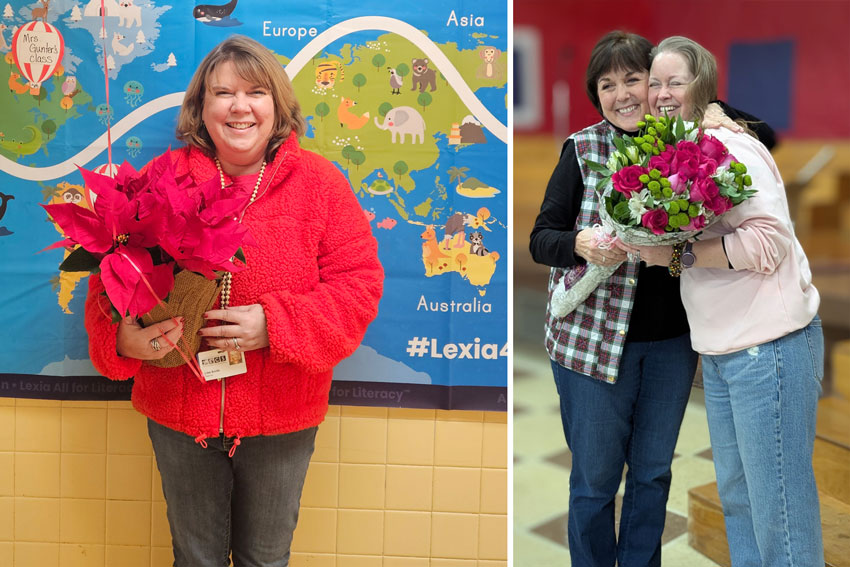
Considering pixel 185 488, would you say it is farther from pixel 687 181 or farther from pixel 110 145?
pixel 687 181

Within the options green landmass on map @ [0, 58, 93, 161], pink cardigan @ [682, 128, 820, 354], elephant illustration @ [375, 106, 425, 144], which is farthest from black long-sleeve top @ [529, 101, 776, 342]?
green landmass on map @ [0, 58, 93, 161]

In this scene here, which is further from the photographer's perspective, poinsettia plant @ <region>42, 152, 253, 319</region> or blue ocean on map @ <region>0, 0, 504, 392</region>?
blue ocean on map @ <region>0, 0, 504, 392</region>

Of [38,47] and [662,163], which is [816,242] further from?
[38,47]

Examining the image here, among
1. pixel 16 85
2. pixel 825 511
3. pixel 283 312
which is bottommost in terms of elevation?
pixel 825 511

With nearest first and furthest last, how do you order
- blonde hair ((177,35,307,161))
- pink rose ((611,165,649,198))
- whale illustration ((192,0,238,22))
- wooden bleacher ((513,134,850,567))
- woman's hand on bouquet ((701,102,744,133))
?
1. wooden bleacher ((513,134,850,567))
2. pink rose ((611,165,649,198))
3. woman's hand on bouquet ((701,102,744,133))
4. blonde hair ((177,35,307,161))
5. whale illustration ((192,0,238,22))

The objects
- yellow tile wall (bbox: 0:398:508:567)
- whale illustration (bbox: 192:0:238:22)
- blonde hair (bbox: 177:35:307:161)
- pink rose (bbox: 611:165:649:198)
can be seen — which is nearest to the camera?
pink rose (bbox: 611:165:649:198)

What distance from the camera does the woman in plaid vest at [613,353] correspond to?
1854 millimetres

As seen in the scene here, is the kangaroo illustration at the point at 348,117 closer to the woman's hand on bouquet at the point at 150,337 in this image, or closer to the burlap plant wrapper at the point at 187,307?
the burlap plant wrapper at the point at 187,307

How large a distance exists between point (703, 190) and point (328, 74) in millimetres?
1152

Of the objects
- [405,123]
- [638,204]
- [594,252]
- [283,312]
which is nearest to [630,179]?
[638,204]

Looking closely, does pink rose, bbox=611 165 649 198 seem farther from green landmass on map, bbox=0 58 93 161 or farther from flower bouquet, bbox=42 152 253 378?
green landmass on map, bbox=0 58 93 161

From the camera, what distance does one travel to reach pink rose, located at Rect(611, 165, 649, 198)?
5.10 ft

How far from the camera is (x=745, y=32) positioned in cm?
89

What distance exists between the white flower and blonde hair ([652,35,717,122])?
0.31 metres
